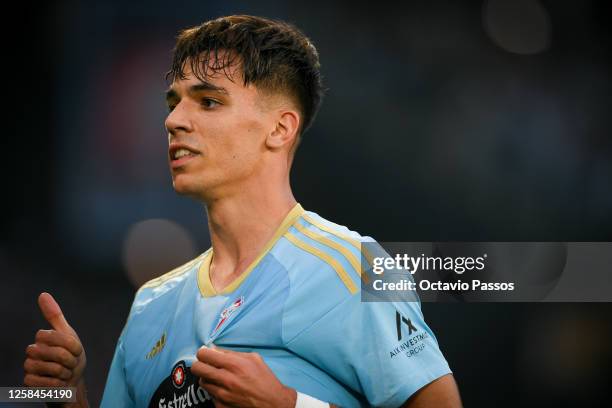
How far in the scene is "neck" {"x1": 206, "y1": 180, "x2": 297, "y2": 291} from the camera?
244cm

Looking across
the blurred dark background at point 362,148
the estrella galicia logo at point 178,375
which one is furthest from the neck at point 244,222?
the blurred dark background at point 362,148

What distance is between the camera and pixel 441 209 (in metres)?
5.23

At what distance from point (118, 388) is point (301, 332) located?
853 mm

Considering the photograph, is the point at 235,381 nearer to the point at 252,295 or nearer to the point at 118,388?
the point at 252,295

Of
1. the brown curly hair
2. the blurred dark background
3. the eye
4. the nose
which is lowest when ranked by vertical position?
the nose

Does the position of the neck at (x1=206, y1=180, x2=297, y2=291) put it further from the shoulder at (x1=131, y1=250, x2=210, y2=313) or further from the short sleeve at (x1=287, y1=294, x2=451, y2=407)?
the short sleeve at (x1=287, y1=294, x2=451, y2=407)

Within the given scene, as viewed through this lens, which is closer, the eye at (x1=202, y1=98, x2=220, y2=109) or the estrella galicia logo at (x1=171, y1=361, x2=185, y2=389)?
the estrella galicia logo at (x1=171, y1=361, x2=185, y2=389)

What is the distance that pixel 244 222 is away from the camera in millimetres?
2453

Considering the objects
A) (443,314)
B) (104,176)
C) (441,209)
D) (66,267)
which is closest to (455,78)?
Answer: (441,209)

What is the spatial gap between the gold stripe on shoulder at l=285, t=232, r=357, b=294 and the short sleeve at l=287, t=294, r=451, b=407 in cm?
7

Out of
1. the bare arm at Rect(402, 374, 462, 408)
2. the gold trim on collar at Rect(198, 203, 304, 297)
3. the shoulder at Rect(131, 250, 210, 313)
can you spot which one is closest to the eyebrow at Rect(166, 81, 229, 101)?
the gold trim on collar at Rect(198, 203, 304, 297)

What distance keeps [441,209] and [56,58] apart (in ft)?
10.7

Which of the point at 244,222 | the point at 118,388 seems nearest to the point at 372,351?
the point at 244,222

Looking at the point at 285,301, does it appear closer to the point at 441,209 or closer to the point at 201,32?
the point at 201,32
